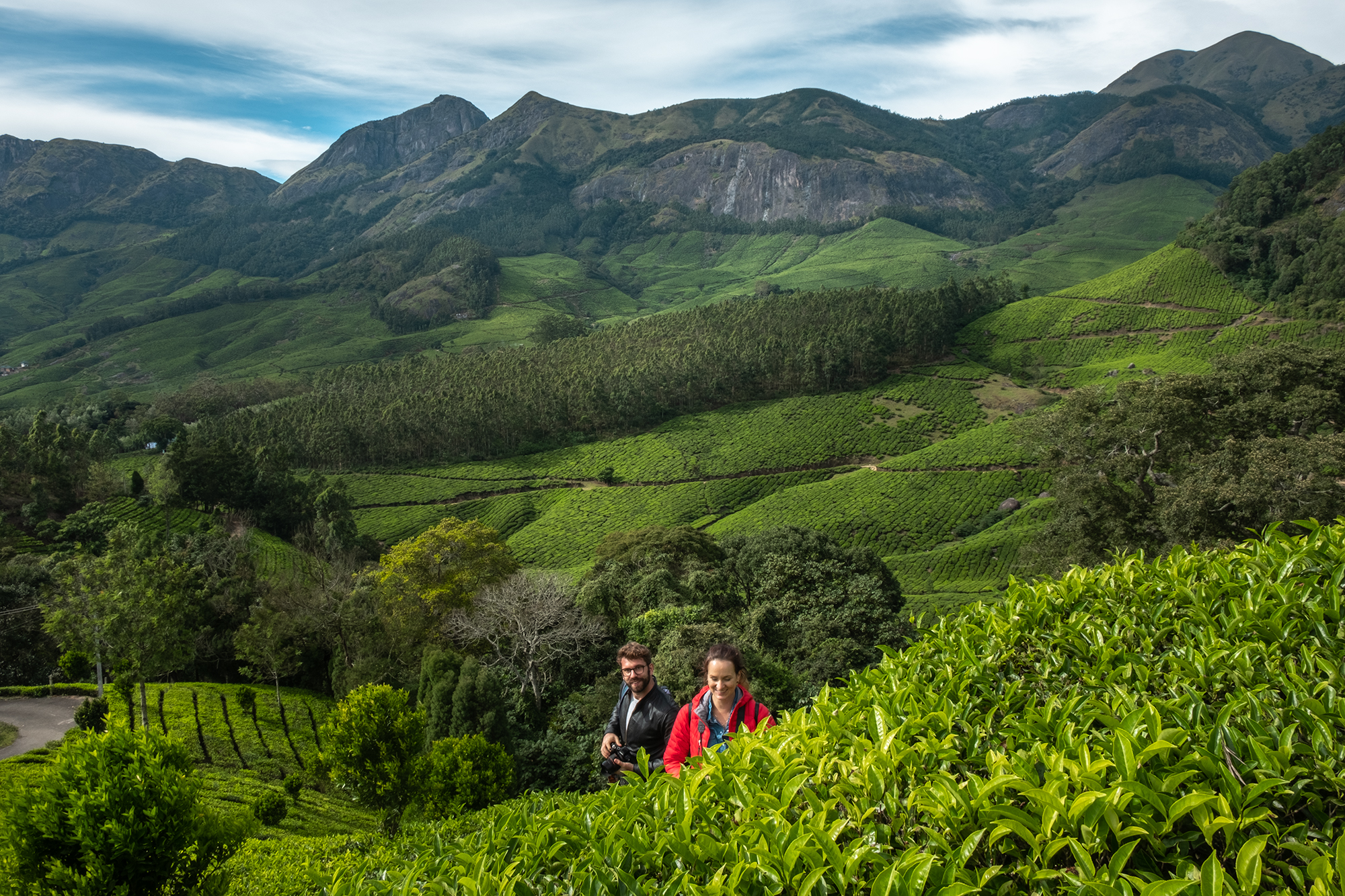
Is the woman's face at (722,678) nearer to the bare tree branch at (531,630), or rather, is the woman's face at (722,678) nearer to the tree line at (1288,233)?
the bare tree branch at (531,630)

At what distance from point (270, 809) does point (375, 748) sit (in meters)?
4.21

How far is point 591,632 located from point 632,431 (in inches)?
2622

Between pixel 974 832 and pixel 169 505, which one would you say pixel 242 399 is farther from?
pixel 974 832

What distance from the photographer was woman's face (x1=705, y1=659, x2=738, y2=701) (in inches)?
243

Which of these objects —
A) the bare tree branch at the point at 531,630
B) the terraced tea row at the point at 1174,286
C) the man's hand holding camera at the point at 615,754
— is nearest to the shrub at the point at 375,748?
the bare tree branch at the point at 531,630

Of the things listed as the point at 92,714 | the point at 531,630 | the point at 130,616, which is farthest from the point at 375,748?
the point at 130,616

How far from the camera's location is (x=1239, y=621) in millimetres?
4715

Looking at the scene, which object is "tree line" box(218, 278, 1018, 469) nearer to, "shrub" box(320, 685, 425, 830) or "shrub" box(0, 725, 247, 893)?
"shrub" box(320, 685, 425, 830)

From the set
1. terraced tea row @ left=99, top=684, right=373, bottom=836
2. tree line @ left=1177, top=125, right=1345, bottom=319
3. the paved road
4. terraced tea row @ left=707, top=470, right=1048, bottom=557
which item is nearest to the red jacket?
terraced tea row @ left=99, top=684, right=373, bottom=836

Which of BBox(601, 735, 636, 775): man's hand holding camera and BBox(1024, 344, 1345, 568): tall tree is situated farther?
BBox(1024, 344, 1345, 568): tall tree

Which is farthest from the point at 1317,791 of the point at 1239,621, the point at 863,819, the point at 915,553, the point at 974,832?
the point at 915,553

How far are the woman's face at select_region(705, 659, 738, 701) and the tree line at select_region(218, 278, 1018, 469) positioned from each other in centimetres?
8822

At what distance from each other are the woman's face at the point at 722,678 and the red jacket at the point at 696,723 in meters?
0.13

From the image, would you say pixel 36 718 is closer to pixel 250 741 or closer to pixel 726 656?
pixel 250 741
